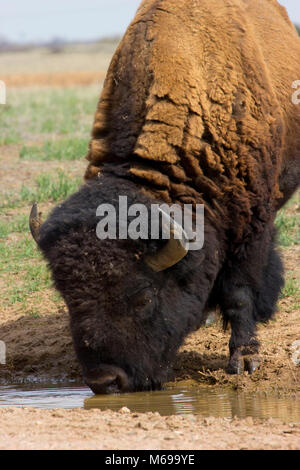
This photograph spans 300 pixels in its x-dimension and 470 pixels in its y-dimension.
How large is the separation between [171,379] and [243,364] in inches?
23.3

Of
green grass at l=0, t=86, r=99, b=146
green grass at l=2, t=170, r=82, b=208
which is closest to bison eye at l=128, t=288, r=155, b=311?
green grass at l=2, t=170, r=82, b=208

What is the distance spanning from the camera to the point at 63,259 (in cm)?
486

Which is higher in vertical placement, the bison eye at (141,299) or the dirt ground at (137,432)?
the bison eye at (141,299)

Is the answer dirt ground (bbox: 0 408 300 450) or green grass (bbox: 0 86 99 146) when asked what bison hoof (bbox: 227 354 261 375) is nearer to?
dirt ground (bbox: 0 408 300 450)

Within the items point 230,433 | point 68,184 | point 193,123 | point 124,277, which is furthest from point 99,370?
point 68,184

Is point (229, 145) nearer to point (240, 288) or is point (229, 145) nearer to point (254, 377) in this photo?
point (240, 288)

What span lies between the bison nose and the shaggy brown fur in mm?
1297

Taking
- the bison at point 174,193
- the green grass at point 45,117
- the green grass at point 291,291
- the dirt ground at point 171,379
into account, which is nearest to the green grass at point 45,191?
the dirt ground at point 171,379

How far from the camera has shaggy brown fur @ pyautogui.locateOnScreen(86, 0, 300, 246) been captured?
5.39 meters

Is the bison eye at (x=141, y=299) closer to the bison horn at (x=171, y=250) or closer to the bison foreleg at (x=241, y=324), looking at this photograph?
the bison horn at (x=171, y=250)

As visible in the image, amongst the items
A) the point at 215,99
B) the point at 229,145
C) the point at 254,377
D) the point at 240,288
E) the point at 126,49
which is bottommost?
the point at 254,377

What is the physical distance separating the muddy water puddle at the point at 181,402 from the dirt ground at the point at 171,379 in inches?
9.1

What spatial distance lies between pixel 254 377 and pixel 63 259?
71.9 inches

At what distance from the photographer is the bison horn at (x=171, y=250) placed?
486 cm
